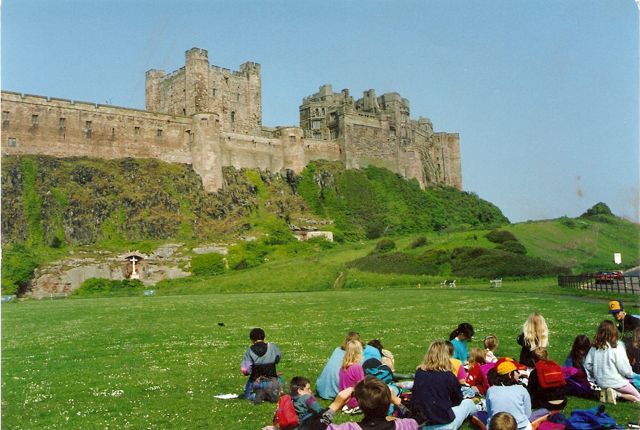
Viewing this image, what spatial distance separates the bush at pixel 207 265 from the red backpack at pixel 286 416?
1829 inches

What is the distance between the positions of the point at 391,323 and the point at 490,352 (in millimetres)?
8934

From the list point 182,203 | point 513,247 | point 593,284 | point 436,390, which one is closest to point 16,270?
point 182,203

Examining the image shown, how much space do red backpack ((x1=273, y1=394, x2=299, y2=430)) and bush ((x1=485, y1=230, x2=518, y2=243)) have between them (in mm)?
49822

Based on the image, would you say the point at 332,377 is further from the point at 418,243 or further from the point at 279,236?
the point at 279,236

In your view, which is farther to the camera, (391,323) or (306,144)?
(306,144)

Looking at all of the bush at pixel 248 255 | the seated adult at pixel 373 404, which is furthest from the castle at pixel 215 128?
the seated adult at pixel 373 404

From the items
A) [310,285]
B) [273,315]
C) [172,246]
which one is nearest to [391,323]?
[273,315]

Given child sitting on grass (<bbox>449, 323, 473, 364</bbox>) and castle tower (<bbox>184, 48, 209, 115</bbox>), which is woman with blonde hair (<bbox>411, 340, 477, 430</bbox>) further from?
castle tower (<bbox>184, 48, 209, 115</bbox>)

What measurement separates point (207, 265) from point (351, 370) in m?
46.2

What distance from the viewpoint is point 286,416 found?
941 centimetres

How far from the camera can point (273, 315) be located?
26781 mm

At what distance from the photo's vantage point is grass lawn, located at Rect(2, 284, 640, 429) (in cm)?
1119

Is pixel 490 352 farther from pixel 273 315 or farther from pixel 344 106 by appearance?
pixel 344 106

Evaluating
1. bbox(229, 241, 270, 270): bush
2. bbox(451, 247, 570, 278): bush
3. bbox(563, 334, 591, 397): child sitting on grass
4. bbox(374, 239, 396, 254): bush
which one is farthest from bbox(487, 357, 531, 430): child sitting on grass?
bbox(374, 239, 396, 254): bush
